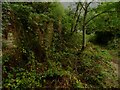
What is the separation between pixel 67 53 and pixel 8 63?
5.81ft

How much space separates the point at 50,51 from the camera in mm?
5922

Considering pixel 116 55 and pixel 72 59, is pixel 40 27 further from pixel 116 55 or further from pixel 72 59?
pixel 116 55

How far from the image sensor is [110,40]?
10.1 meters

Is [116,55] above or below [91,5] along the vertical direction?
below

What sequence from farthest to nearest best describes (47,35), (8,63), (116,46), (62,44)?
1. (116,46)
2. (62,44)
3. (47,35)
4. (8,63)

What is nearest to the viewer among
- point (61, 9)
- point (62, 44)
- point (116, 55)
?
point (62, 44)

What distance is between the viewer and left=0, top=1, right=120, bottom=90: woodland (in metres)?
5.03

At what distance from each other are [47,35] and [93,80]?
164 centimetres

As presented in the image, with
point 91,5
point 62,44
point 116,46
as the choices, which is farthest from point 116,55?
point 62,44

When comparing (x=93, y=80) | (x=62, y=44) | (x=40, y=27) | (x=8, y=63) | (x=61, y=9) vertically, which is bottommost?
(x=93, y=80)

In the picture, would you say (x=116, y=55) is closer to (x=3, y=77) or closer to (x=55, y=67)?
(x=55, y=67)

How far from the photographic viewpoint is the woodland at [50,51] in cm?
503

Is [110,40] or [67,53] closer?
[67,53]

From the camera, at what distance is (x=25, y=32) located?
19.3 feet
